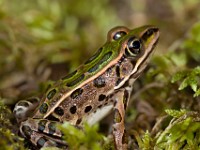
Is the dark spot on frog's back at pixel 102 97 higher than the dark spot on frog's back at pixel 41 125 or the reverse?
higher

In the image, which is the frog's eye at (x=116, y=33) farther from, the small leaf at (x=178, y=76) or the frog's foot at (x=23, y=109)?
the frog's foot at (x=23, y=109)

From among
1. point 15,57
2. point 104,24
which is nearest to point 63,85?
point 15,57

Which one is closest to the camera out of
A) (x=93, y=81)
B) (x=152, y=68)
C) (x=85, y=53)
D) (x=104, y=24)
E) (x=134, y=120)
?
(x=93, y=81)

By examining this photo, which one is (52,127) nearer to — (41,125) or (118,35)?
(41,125)

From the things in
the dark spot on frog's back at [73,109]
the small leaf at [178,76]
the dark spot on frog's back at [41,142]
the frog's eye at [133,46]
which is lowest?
the dark spot on frog's back at [41,142]

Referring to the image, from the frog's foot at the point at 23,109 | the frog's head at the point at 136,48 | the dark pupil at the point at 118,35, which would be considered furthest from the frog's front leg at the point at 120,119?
the frog's foot at the point at 23,109

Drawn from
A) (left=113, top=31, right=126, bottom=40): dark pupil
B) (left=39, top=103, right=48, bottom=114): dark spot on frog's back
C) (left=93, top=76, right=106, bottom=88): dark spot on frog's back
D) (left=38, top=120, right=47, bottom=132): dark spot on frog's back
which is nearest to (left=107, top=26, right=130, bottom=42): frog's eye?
(left=113, top=31, right=126, bottom=40): dark pupil

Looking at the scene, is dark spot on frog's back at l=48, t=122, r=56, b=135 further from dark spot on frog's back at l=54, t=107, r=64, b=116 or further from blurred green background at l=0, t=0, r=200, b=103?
blurred green background at l=0, t=0, r=200, b=103

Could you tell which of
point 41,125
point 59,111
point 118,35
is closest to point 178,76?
point 118,35

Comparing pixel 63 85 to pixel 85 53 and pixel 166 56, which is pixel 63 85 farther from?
pixel 85 53
